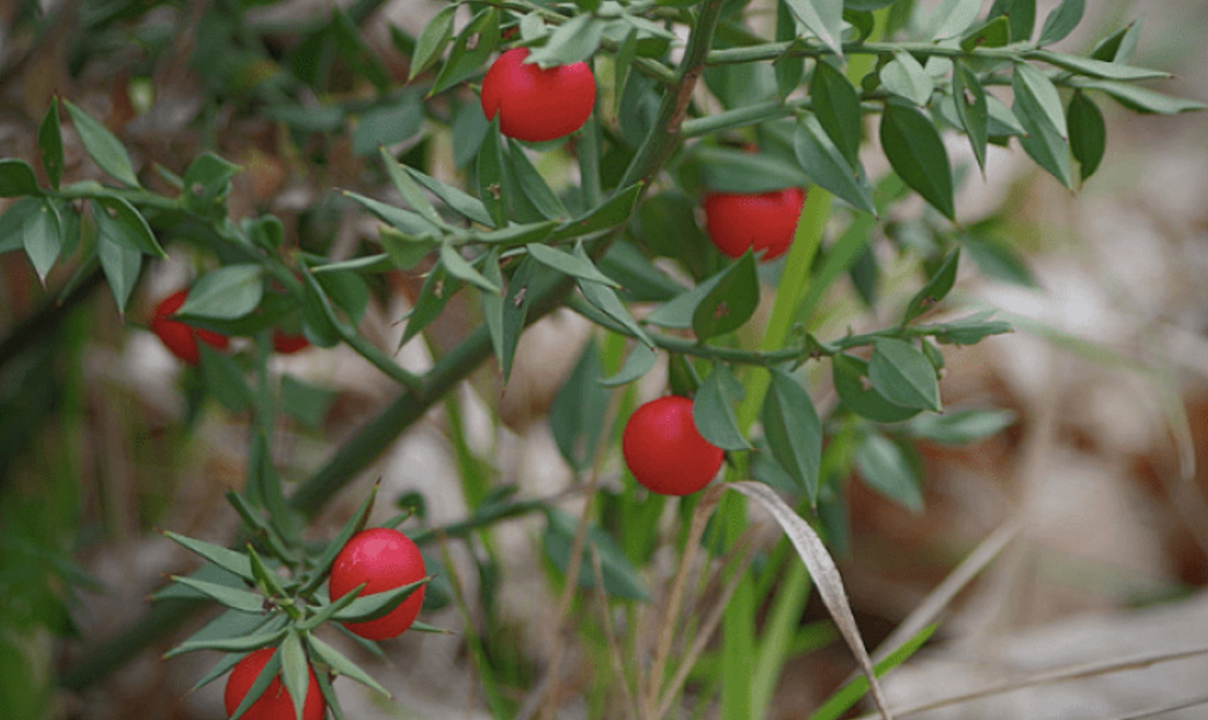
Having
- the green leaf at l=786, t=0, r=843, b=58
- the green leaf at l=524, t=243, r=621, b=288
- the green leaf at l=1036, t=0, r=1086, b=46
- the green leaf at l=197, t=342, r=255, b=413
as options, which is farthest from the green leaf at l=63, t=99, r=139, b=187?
the green leaf at l=1036, t=0, r=1086, b=46

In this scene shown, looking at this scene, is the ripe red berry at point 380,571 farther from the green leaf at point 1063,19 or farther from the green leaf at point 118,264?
the green leaf at point 1063,19

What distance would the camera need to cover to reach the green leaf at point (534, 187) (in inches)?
19.2

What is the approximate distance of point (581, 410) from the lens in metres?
0.82

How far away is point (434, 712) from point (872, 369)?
82 cm

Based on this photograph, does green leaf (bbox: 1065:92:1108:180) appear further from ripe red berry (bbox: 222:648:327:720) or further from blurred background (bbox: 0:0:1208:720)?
ripe red berry (bbox: 222:648:327:720)


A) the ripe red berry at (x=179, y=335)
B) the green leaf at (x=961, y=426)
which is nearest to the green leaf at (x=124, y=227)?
the ripe red berry at (x=179, y=335)

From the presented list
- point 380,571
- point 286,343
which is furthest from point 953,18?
point 286,343

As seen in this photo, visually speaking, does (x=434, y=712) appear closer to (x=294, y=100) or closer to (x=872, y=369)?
(x=294, y=100)

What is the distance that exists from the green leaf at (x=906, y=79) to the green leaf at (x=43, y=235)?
0.40 metres

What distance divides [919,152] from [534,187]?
190 mm

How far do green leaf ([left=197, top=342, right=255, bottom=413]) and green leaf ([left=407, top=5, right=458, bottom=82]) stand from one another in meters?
0.38

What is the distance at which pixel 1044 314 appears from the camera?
77.7 inches

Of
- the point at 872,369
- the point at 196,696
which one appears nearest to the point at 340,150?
the point at 872,369

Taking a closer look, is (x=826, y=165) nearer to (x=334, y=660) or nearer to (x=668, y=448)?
(x=668, y=448)
